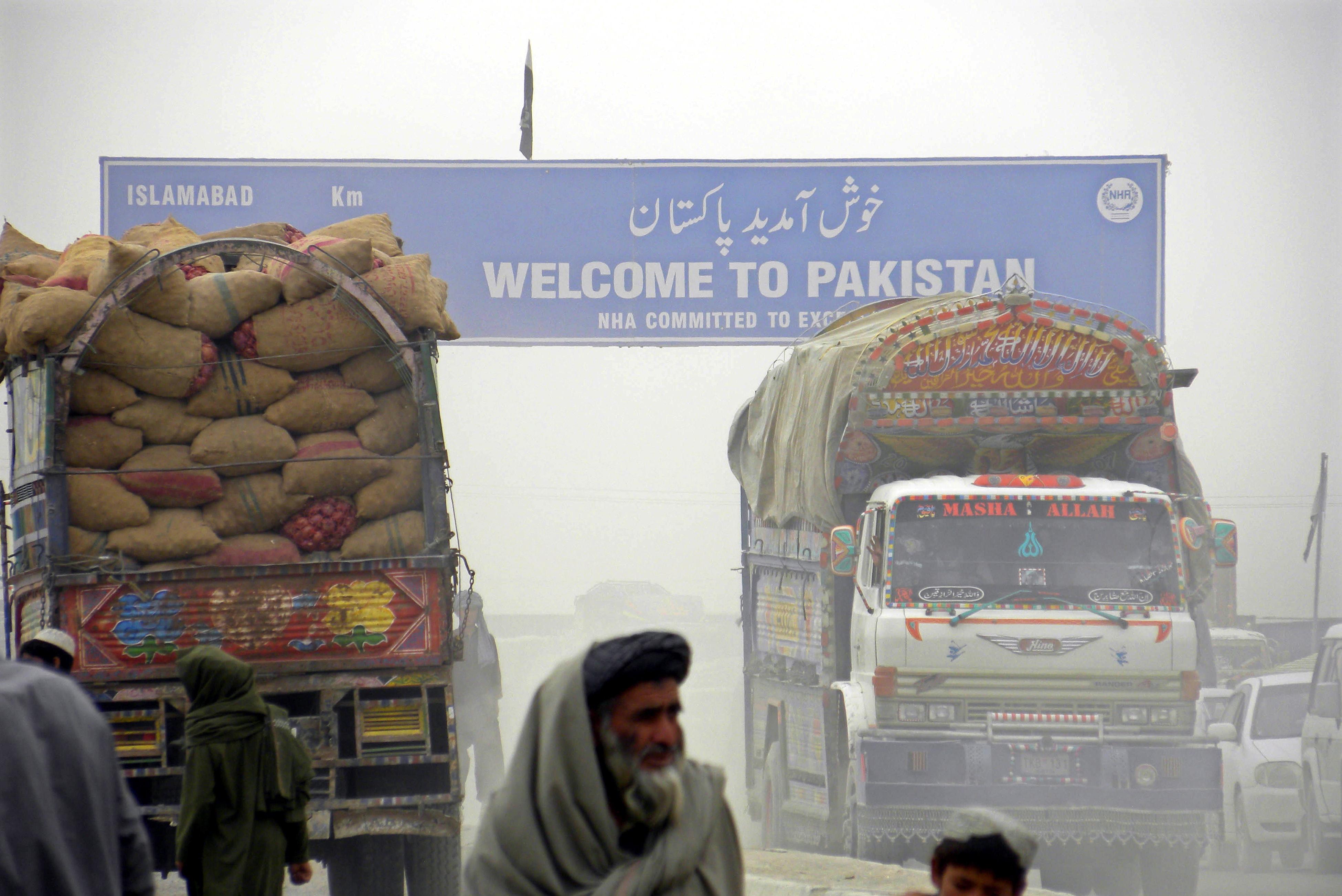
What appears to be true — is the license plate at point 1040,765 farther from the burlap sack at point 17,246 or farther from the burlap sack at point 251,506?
the burlap sack at point 17,246

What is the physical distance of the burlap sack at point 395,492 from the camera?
24.8ft

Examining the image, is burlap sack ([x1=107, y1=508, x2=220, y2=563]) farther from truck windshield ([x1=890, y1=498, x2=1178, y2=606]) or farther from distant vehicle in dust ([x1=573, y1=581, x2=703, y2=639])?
distant vehicle in dust ([x1=573, y1=581, x2=703, y2=639])

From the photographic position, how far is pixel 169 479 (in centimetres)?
742

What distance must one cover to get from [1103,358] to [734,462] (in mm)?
4545

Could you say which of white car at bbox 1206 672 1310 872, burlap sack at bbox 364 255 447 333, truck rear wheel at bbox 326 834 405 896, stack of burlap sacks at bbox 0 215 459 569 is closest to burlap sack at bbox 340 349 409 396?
stack of burlap sacks at bbox 0 215 459 569

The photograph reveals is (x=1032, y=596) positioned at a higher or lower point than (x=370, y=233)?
lower

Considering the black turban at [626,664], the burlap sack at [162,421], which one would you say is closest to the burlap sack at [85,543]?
the burlap sack at [162,421]

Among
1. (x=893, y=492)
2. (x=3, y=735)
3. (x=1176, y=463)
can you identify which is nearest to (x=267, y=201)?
(x=893, y=492)

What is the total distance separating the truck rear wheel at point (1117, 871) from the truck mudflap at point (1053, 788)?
0.42m

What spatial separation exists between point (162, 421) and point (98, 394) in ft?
1.07

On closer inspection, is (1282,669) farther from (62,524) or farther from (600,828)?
(600,828)

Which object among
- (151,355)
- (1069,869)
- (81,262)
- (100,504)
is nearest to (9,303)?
(81,262)

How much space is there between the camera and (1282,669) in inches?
850

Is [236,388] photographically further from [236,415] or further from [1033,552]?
[1033,552]
